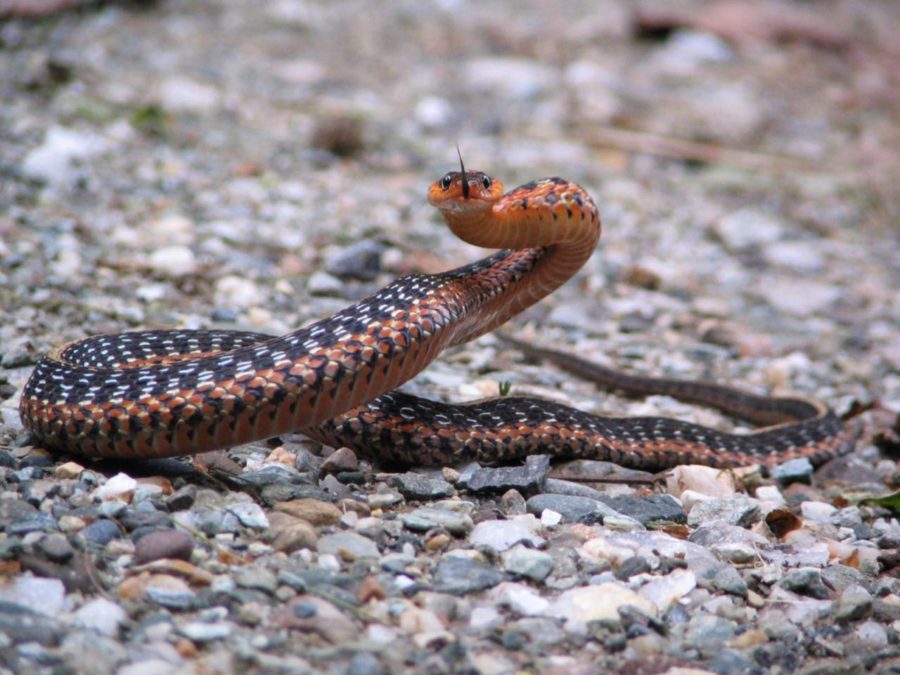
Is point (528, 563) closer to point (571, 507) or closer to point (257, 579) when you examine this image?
point (571, 507)

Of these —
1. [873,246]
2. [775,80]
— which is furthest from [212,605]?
[775,80]

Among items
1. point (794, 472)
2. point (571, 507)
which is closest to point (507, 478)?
point (571, 507)

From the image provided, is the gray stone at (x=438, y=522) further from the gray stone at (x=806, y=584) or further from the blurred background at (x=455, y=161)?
the blurred background at (x=455, y=161)

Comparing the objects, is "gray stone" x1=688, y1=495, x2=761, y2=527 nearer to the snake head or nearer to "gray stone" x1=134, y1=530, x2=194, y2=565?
the snake head

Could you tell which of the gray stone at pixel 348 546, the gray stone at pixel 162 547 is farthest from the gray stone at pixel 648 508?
the gray stone at pixel 162 547

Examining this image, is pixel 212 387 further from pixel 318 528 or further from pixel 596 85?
pixel 596 85

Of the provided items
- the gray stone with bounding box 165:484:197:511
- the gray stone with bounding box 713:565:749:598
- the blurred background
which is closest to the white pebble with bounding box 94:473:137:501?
the gray stone with bounding box 165:484:197:511

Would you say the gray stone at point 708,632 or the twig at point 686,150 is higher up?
the twig at point 686,150
